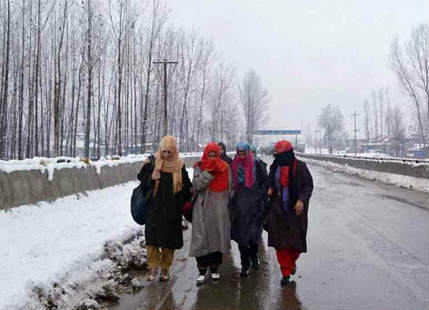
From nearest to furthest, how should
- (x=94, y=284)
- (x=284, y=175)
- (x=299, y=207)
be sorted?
(x=94, y=284), (x=299, y=207), (x=284, y=175)

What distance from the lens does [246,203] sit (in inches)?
217

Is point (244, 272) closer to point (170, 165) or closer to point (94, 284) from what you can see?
point (170, 165)

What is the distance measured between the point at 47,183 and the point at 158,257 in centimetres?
413

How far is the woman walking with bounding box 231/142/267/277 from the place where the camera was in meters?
5.49

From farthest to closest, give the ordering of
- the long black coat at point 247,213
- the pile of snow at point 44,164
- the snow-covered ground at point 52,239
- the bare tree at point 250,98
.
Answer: the bare tree at point 250,98 → the pile of snow at point 44,164 → the long black coat at point 247,213 → the snow-covered ground at point 52,239

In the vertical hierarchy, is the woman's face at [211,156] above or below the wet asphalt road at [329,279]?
above

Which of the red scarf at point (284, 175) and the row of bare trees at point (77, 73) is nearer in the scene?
the red scarf at point (284, 175)

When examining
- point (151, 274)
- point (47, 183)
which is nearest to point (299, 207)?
point (151, 274)

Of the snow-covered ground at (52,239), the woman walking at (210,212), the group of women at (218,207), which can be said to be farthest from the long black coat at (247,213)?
the snow-covered ground at (52,239)

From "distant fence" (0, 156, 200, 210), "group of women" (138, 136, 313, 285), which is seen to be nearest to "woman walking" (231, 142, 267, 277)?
"group of women" (138, 136, 313, 285)

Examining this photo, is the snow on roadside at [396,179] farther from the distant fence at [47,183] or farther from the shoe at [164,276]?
the shoe at [164,276]

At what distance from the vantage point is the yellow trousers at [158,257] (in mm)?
5445

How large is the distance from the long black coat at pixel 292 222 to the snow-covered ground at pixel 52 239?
2440 mm

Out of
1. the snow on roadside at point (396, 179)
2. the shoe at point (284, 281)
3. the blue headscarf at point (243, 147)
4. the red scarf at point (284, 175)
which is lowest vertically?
the shoe at point (284, 281)
